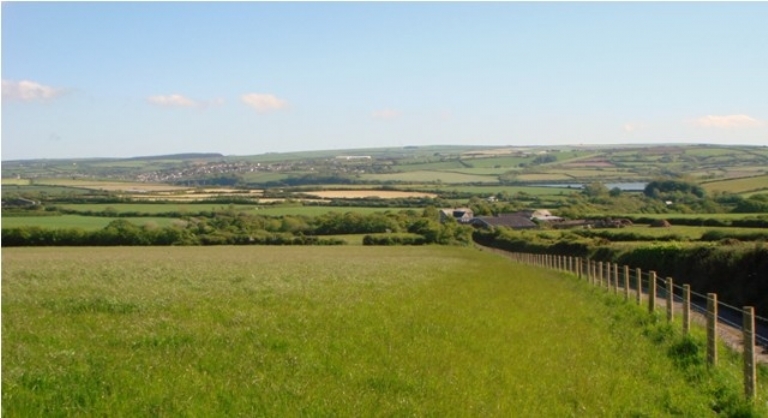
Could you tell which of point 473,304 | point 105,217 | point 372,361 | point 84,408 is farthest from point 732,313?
point 105,217

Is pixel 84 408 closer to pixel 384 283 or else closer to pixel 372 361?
pixel 372 361

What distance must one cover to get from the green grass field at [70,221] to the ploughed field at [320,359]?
74.2 m

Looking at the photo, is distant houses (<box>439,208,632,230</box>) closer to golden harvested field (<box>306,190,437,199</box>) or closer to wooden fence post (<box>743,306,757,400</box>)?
golden harvested field (<box>306,190,437,199</box>)

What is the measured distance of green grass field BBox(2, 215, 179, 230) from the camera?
3578 inches

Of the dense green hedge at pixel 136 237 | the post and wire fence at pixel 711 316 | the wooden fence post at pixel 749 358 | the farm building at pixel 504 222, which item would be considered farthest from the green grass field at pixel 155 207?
the wooden fence post at pixel 749 358

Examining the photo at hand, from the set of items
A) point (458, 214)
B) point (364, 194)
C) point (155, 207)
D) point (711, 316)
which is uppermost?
point (711, 316)

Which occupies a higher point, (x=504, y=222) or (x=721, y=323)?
(x=721, y=323)

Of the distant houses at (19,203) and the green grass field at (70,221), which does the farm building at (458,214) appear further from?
the distant houses at (19,203)

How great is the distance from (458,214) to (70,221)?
55.0m

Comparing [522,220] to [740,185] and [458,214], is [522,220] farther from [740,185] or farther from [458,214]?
[740,185]

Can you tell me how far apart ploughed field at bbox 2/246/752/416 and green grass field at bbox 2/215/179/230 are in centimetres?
7423

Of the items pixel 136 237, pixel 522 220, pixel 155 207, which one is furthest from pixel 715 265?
→ pixel 155 207

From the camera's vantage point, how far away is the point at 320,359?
11828mm

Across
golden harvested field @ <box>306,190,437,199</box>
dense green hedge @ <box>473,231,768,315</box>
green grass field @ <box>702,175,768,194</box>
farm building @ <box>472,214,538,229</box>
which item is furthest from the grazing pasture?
dense green hedge @ <box>473,231,768,315</box>
